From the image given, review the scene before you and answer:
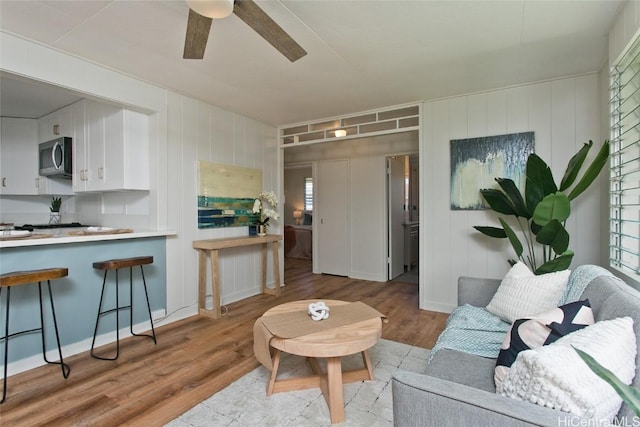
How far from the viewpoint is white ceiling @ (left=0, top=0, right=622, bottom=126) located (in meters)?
2.03

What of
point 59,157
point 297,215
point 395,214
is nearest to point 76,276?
point 59,157

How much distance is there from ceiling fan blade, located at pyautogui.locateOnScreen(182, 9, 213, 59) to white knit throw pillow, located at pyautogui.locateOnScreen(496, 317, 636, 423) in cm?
218

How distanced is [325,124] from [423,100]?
1468 millimetres

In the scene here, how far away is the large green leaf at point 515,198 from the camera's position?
2.88m

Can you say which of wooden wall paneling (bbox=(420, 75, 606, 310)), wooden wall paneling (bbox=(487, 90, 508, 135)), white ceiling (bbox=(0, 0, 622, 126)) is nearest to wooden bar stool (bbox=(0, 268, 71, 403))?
white ceiling (bbox=(0, 0, 622, 126))

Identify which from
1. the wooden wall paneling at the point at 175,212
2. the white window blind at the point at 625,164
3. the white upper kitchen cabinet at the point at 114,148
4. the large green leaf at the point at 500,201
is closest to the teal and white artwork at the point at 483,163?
the large green leaf at the point at 500,201

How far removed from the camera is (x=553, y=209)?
2459mm

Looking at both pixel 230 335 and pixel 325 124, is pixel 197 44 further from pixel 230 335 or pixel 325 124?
pixel 325 124

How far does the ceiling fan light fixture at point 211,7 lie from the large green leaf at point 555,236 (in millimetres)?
2583

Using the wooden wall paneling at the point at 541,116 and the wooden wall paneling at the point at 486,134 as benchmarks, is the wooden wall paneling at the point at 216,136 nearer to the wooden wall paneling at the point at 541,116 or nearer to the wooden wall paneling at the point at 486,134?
the wooden wall paneling at the point at 486,134

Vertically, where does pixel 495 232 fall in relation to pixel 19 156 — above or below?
below

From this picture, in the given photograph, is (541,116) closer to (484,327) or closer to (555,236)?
(555,236)

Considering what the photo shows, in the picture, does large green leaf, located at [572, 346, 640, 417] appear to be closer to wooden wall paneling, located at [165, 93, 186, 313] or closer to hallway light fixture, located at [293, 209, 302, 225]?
wooden wall paneling, located at [165, 93, 186, 313]

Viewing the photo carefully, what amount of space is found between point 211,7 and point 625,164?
104 inches
